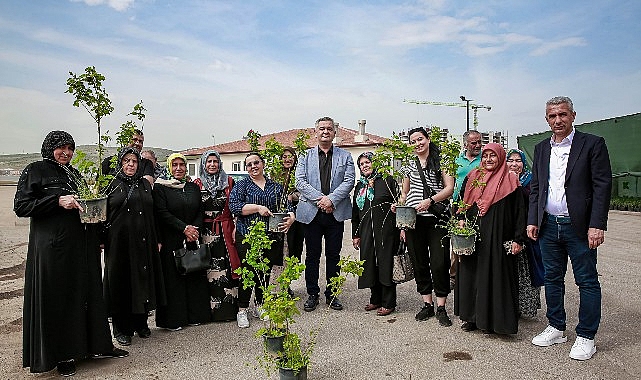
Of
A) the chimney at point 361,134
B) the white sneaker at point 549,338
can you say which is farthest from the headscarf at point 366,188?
the chimney at point 361,134

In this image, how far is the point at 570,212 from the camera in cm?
409

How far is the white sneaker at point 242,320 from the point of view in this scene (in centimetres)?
509

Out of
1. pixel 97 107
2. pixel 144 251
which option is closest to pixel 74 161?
pixel 97 107

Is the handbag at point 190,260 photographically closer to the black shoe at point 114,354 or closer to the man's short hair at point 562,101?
the black shoe at point 114,354

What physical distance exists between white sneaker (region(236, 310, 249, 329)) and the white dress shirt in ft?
9.79

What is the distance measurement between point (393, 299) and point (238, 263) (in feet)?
5.51

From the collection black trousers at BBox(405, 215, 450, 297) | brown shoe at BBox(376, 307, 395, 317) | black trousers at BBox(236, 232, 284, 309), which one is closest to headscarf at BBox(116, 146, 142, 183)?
black trousers at BBox(236, 232, 284, 309)

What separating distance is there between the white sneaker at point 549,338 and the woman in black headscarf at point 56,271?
3606mm

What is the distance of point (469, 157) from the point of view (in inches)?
253

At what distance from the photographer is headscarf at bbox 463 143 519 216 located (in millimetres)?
4555

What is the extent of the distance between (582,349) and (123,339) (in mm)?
3874

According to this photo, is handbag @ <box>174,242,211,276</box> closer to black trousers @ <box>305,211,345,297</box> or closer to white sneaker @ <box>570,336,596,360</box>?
black trousers @ <box>305,211,345,297</box>

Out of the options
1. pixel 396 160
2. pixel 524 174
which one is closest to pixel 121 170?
pixel 396 160

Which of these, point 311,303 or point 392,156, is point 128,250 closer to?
point 311,303
